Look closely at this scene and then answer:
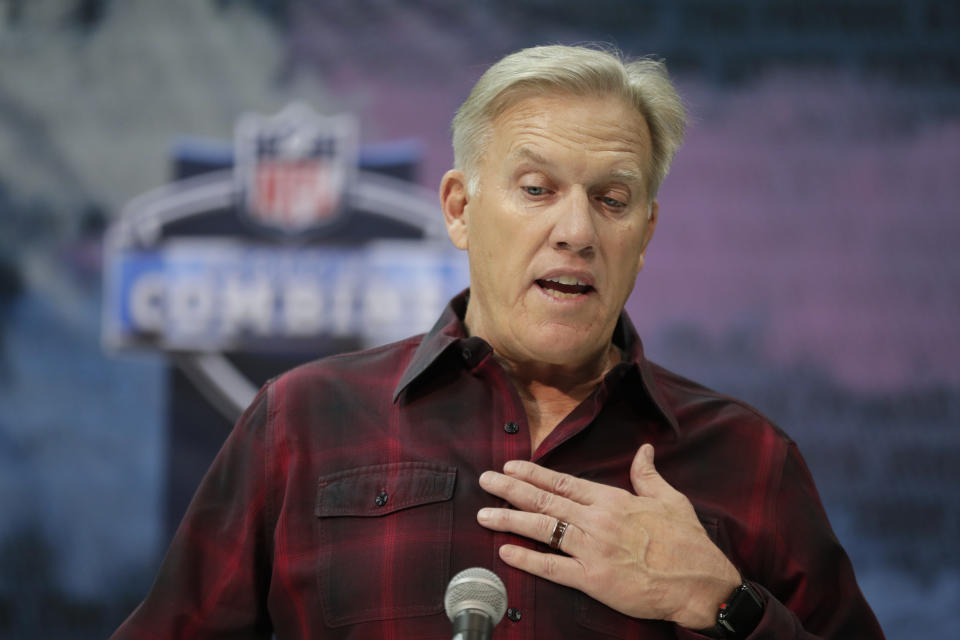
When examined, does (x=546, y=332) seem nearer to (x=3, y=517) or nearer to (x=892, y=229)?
(x=892, y=229)

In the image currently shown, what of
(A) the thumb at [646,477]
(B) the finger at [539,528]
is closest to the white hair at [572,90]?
(A) the thumb at [646,477]

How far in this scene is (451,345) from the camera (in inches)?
70.1

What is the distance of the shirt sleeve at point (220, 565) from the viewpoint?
1.69 metres

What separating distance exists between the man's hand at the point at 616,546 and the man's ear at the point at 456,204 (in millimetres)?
513

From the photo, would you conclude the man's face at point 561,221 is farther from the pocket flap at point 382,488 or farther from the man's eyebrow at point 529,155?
the pocket flap at point 382,488

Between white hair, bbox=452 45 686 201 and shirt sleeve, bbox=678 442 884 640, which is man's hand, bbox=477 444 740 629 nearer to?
shirt sleeve, bbox=678 442 884 640

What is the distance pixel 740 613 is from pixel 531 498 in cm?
37

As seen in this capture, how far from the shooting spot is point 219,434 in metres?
3.22

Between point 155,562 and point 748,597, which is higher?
point 748,597

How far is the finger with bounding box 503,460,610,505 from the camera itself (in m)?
1.58

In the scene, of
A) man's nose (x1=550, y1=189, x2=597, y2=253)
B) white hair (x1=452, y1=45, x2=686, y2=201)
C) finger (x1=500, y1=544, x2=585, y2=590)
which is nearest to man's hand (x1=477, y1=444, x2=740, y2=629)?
finger (x1=500, y1=544, x2=585, y2=590)

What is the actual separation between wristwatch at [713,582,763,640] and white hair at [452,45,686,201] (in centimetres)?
72

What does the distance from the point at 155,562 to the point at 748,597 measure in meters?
2.19

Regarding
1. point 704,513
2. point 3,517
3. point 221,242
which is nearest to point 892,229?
point 704,513
